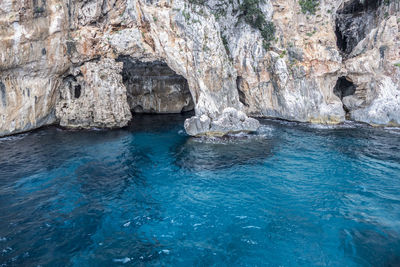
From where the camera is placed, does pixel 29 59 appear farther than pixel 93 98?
No

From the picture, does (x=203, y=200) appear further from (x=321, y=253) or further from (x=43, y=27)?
(x=43, y=27)

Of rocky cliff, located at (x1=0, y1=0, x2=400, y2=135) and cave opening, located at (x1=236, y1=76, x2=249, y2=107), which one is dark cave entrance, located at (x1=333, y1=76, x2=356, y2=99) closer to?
rocky cliff, located at (x1=0, y1=0, x2=400, y2=135)

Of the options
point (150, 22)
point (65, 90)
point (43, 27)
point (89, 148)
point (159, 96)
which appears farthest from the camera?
point (159, 96)

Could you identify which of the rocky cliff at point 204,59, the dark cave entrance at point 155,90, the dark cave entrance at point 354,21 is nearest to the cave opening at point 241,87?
the rocky cliff at point 204,59

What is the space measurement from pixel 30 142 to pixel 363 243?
73.9 feet

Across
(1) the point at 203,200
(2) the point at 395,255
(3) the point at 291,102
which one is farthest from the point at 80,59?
(2) the point at 395,255

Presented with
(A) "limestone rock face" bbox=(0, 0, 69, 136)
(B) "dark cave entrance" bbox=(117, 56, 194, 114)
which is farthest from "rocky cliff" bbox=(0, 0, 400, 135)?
(B) "dark cave entrance" bbox=(117, 56, 194, 114)

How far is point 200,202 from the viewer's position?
462 inches

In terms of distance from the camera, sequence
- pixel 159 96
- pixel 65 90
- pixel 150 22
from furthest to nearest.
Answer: pixel 159 96, pixel 65 90, pixel 150 22

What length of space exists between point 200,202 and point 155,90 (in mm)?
23136

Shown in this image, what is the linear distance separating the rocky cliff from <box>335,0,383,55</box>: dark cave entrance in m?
0.12

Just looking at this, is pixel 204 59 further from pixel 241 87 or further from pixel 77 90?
pixel 77 90

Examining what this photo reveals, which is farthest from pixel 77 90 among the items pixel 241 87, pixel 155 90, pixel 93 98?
pixel 241 87

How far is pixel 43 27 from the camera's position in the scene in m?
20.4
